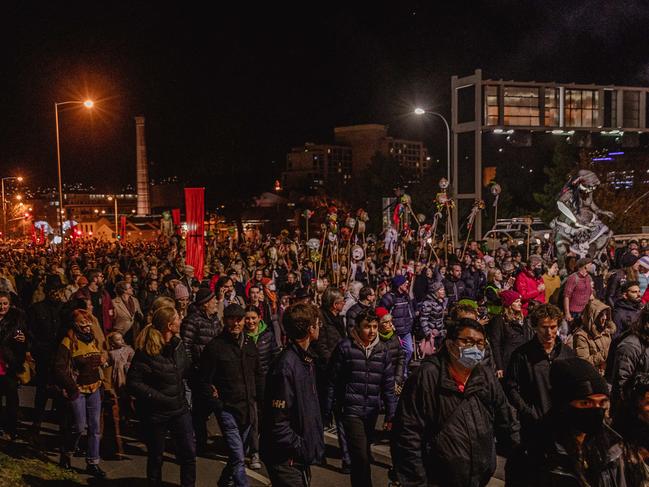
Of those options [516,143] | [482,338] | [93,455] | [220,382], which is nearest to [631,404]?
[482,338]

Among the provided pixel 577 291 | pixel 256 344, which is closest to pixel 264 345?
pixel 256 344

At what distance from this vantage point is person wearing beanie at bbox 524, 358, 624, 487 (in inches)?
112

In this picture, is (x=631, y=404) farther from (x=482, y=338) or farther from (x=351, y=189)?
(x=351, y=189)

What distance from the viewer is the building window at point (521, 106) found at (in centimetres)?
3741

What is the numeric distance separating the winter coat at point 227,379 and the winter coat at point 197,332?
135cm

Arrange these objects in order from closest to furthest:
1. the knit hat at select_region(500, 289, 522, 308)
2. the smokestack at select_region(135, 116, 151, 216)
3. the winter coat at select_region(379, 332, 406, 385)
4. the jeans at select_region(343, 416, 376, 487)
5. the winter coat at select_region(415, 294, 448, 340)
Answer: the jeans at select_region(343, 416, 376, 487) → the winter coat at select_region(379, 332, 406, 385) → the knit hat at select_region(500, 289, 522, 308) → the winter coat at select_region(415, 294, 448, 340) → the smokestack at select_region(135, 116, 151, 216)

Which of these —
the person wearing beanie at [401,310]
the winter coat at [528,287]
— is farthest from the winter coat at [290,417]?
the winter coat at [528,287]

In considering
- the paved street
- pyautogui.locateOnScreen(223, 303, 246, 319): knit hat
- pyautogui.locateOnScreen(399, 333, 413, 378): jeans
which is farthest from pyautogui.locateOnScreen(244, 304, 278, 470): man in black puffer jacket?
pyautogui.locateOnScreen(399, 333, 413, 378): jeans

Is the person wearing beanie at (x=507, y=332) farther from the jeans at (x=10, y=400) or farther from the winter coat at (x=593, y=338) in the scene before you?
the jeans at (x=10, y=400)

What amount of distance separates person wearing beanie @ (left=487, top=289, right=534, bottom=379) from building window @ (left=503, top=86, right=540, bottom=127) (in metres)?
32.1

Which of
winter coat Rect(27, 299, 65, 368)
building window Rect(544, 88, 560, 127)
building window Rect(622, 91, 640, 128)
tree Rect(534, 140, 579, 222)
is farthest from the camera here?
building window Rect(622, 91, 640, 128)

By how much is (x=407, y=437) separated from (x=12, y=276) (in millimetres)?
13592

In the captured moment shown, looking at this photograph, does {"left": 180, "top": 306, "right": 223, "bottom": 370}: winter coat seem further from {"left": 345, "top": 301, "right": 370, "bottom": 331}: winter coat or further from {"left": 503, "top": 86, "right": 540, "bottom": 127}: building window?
{"left": 503, "top": 86, "right": 540, "bottom": 127}: building window

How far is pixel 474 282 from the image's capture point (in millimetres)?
13516
